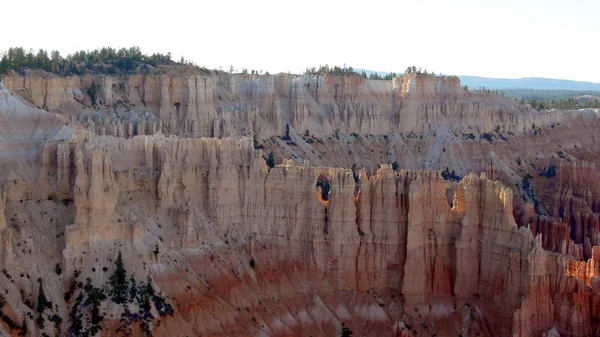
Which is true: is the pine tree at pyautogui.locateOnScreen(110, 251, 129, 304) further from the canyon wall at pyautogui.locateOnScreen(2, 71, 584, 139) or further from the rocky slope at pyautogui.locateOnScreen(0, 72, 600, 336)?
the canyon wall at pyautogui.locateOnScreen(2, 71, 584, 139)

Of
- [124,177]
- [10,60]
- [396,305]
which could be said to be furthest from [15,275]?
[10,60]

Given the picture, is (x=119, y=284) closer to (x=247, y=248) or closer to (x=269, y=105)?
(x=247, y=248)

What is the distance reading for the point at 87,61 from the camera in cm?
9356

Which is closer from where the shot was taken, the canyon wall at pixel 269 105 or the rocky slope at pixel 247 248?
the rocky slope at pixel 247 248

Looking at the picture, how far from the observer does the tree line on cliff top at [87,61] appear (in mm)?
83875

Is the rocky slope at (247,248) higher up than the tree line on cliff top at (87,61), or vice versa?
the tree line on cliff top at (87,61)

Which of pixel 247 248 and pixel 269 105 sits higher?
pixel 269 105

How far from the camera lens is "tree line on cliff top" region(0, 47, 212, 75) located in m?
83.9

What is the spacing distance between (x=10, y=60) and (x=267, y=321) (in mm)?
41973

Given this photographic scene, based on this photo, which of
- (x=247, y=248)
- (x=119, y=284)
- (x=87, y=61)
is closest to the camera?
(x=119, y=284)

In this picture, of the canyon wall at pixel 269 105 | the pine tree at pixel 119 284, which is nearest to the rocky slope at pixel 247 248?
the pine tree at pixel 119 284

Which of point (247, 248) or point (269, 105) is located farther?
point (269, 105)

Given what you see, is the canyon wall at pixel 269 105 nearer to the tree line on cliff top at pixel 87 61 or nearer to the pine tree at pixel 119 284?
the tree line on cliff top at pixel 87 61

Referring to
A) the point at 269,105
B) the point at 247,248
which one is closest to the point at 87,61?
the point at 269,105
